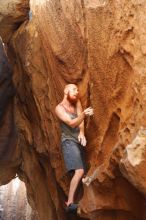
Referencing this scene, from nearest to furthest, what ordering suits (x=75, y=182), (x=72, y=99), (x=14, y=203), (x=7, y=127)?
(x=75, y=182) < (x=72, y=99) < (x=7, y=127) < (x=14, y=203)

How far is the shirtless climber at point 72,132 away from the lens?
5.18 meters

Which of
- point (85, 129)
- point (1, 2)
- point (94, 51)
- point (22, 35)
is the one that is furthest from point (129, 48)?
point (1, 2)

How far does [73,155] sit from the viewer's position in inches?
207

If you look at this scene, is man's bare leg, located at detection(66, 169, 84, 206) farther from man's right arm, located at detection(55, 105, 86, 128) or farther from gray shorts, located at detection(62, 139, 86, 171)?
man's right arm, located at detection(55, 105, 86, 128)

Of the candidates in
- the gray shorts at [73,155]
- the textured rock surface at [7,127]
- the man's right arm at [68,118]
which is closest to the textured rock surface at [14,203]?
the textured rock surface at [7,127]

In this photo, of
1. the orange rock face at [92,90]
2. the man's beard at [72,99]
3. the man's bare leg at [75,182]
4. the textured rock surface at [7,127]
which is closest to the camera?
the orange rock face at [92,90]

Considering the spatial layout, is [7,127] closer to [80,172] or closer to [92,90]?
[80,172]

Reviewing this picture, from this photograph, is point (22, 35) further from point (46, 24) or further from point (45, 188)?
point (45, 188)

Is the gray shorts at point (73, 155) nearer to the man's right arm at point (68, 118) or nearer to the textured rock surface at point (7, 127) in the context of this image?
the man's right arm at point (68, 118)

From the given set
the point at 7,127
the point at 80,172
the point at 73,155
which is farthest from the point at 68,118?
the point at 7,127

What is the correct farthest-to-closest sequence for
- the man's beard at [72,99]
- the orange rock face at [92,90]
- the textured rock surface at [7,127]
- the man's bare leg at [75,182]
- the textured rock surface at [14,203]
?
the textured rock surface at [14,203], the textured rock surface at [7,127], the man's beard at [72,99], the man's bare leg at [75,182], the orange rock face at [92,90]

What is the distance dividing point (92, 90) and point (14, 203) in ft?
21.4

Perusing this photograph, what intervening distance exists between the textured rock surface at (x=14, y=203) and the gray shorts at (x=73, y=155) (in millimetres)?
5267

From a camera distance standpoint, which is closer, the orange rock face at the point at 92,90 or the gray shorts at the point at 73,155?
the orange rock face at the point at 92,90
